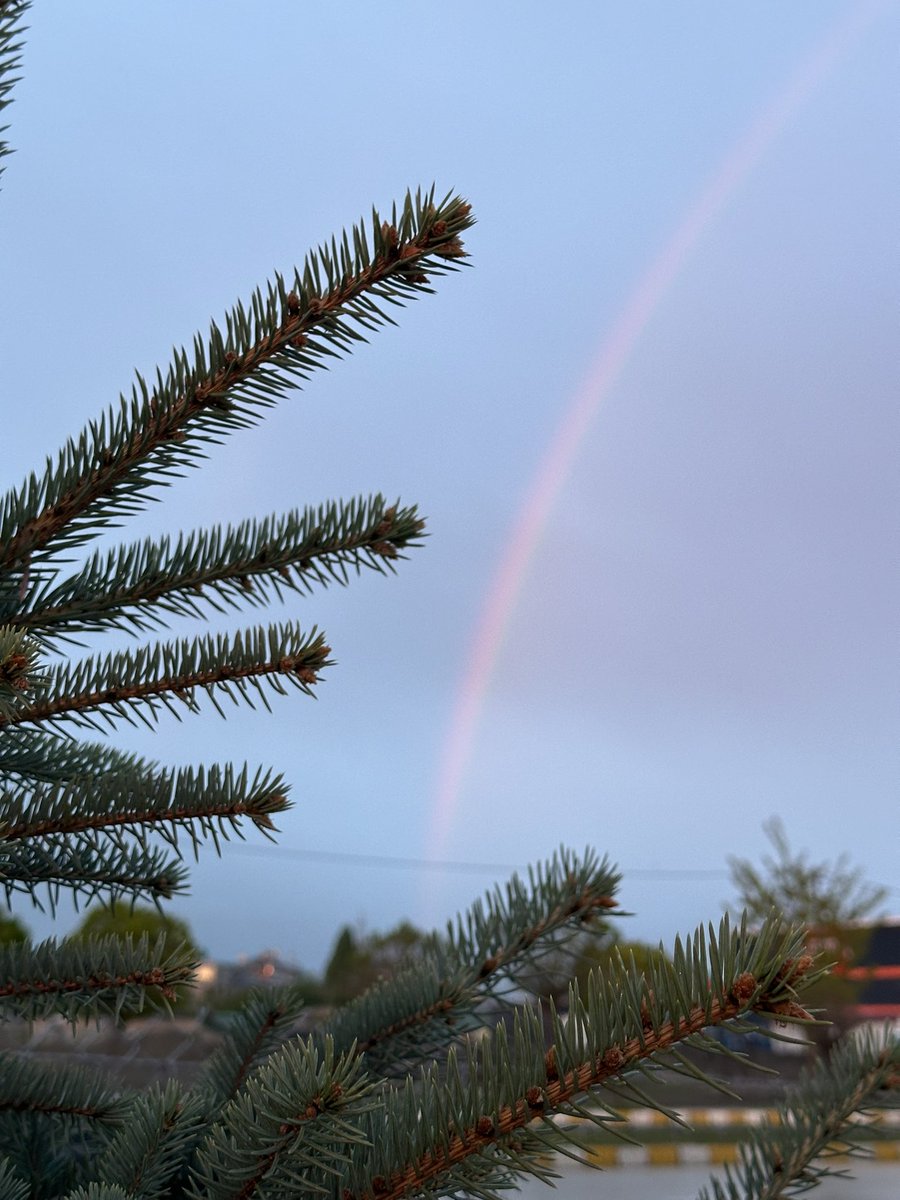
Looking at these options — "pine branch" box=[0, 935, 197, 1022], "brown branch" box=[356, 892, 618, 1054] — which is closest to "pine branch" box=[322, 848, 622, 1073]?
"brown branch" box=[356, 892, 618, 1054]

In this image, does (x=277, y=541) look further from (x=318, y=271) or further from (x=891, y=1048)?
(x=891, y=1048)

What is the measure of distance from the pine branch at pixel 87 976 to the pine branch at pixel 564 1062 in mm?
529

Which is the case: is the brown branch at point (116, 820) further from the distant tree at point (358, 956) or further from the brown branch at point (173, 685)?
the distant tree at point (358, 956)

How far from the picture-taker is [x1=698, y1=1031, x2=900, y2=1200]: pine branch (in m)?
1.21

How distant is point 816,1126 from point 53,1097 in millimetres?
1040

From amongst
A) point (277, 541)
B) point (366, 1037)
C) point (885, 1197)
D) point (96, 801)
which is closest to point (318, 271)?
point (277, 541)

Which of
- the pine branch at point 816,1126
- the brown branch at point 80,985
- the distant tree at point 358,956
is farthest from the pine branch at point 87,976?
the distant tree at point 358,956

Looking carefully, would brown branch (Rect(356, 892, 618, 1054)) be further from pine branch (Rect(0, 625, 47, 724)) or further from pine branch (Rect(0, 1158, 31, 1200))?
pine branch (Rect(0, 625, 47, 724))

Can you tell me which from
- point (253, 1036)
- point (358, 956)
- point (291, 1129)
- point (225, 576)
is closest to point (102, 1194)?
point (291, 1129)

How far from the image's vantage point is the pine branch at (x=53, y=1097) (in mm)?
1523

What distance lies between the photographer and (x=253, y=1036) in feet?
5.38

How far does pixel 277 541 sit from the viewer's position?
1.63 metres

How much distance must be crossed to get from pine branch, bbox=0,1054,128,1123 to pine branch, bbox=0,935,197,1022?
0.09 m

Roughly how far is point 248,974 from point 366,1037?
6505 cm
